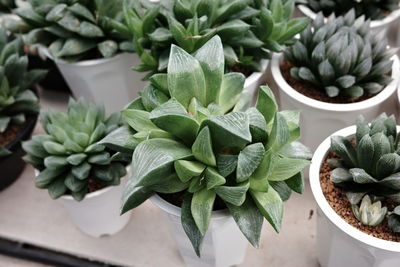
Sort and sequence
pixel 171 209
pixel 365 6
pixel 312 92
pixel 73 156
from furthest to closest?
1. pixel 365 6
2. pixel 312 92
3. pixel 73 156
4. pixel 171 209

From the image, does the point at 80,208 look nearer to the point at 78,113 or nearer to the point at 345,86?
the point at 78,113

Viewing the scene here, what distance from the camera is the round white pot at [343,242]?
691 millimetres

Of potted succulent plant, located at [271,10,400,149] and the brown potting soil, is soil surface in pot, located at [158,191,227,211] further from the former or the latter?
the brown potting soil

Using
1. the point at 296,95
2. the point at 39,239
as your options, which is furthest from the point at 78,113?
the point at 296,95

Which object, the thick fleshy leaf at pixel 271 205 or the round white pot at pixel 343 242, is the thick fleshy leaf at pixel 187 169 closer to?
the thick fleshy leaf at pixel 271 205

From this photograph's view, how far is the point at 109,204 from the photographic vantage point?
940 mm

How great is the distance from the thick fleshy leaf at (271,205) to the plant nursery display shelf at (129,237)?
33 cm

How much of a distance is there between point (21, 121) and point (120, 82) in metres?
0.25

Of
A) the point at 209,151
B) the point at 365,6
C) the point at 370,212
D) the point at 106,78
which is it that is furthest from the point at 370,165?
the point at 106,78

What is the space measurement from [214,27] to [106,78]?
1.10ft

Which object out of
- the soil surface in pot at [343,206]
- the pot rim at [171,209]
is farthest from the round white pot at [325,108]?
the pot rim at [171,209]

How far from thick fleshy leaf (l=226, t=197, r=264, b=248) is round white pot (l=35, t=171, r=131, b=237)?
333mm

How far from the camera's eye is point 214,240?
2.46 ft

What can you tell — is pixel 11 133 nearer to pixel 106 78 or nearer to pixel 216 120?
pixel 106 78
